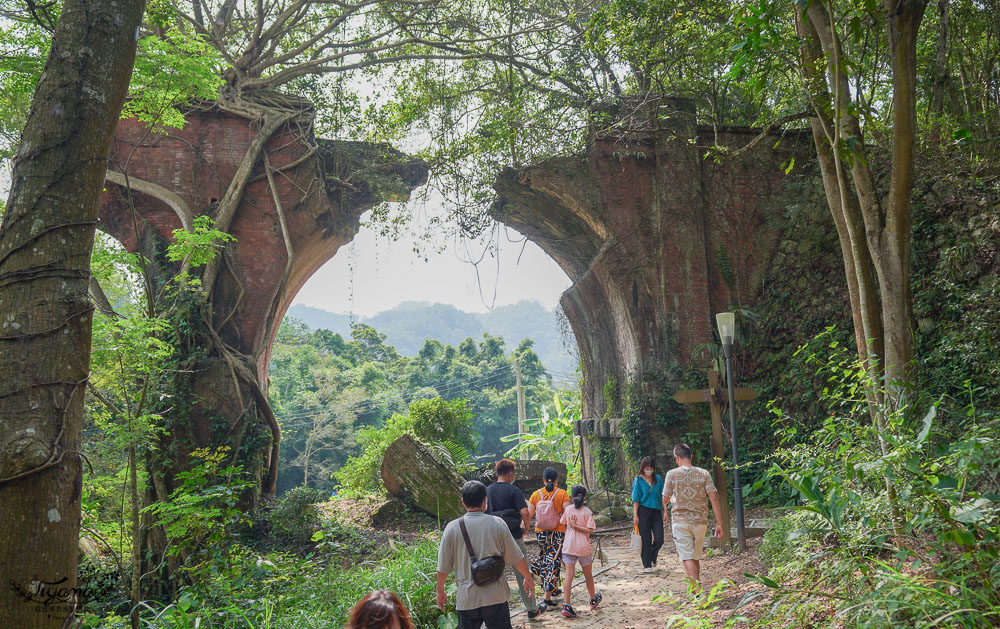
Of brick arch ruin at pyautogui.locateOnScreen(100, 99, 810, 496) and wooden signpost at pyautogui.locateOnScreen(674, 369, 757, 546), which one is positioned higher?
brick arch ruin at pyautogui.locateOnScreen(100, 99, 810, 496)

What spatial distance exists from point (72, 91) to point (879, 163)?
11.6 meters

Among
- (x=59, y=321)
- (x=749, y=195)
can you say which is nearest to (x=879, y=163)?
(x=749, y=195)

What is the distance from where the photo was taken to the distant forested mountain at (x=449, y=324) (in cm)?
14638

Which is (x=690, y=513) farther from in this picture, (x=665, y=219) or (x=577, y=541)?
(x=665, y=219)

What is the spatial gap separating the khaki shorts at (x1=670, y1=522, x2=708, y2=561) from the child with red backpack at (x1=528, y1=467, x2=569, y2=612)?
3.13 ft

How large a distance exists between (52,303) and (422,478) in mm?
8797

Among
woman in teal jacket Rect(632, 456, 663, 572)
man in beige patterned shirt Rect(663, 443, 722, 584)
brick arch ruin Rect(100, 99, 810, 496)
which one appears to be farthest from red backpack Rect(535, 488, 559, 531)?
brick arch ruin Rect(100, 99, 810, 496)

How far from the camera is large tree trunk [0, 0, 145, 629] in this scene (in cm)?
232

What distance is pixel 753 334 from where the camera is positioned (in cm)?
1207

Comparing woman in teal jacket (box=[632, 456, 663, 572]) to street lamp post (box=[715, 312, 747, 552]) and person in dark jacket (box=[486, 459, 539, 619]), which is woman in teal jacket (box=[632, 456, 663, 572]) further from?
person in dark jacket (box=[486, 459, 539, 619])

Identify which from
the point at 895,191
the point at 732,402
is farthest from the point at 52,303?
the point at 732,402

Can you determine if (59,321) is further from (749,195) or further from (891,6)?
(749,195)

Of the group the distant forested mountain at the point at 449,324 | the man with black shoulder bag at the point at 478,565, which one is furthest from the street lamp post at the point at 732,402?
the distant forested mountain at the point at 449,324

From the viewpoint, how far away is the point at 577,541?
5457 millimetres
